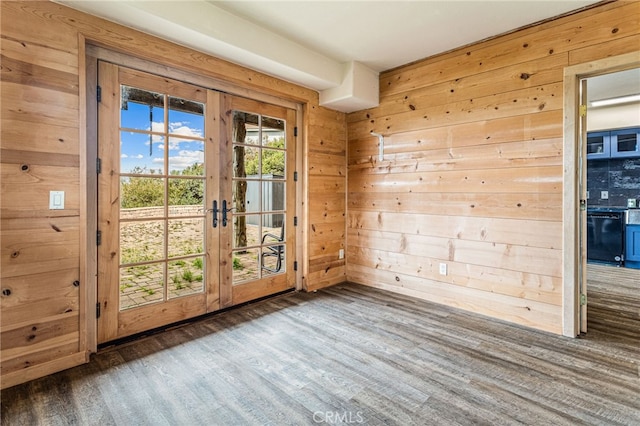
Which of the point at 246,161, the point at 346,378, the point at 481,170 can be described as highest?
the point at 246,161

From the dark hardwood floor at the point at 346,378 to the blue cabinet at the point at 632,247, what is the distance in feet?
11.2

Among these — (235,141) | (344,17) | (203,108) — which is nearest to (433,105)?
(344,17)

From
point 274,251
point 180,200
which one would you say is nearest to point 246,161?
point 180,200

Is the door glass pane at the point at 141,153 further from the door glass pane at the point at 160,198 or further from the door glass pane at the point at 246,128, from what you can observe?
the door glass pane at the point at 246,128

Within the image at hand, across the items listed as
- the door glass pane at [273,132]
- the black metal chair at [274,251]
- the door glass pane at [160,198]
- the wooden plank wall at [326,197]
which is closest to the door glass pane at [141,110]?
the door glass pane at [160,198]

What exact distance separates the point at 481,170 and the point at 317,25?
206cm

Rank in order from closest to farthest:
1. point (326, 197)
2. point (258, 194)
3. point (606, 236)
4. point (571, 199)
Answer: point (571, 199)
point (258, 194)
point (326, 197)
point (606, 236)

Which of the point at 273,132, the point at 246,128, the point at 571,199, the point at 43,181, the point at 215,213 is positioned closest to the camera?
the point at 43,181

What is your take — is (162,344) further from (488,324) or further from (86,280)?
(488,324)

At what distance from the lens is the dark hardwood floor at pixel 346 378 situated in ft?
5.51

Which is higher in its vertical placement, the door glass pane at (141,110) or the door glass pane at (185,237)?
the door glass pane at (141,110)

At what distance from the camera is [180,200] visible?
2811 mm

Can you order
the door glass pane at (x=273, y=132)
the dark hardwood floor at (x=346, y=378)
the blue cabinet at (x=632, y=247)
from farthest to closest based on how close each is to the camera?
the blue cabinet at (x=632, y=247) → the door glass pane at (x=273, y=132) → the dark hardwood floor at (x=346, y=378)

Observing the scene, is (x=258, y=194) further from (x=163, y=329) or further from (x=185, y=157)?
(x=163, y=329)
